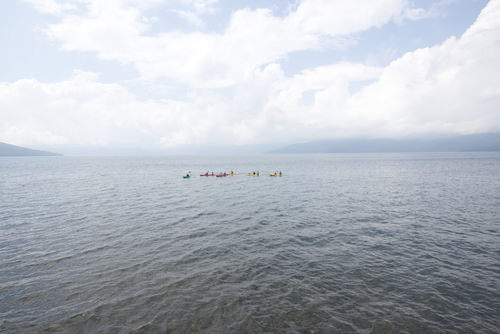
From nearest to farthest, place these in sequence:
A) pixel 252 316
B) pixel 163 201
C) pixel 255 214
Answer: pixel 252 316
pixel 255 214
pixel 163 201

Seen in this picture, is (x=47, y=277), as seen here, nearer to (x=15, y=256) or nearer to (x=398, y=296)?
(x=15, y=256)

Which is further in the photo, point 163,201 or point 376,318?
point 163,201

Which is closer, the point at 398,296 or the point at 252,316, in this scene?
the point at 252,316

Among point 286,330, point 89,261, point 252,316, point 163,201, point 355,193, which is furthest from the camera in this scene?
point 355,193

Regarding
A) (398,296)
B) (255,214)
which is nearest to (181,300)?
(398,296)

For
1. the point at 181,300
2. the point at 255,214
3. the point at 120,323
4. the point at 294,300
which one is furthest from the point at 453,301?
the point at 255,214

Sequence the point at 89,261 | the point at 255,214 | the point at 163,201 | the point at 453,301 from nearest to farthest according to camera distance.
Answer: the point at 453,301 → the point at 89,261 → the point at 255,214 → the point at 163,201

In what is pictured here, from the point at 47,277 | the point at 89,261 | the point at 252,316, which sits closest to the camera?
the point at 252,316

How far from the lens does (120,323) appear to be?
12516mm

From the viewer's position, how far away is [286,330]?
480 inches

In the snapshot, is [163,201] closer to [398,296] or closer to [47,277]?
[47,277]

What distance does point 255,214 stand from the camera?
35.0 m

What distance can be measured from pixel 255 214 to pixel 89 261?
21195 mm

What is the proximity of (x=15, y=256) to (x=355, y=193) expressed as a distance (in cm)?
5527
